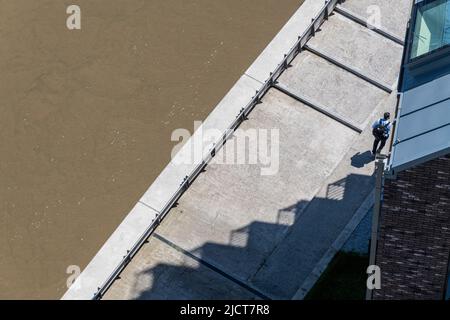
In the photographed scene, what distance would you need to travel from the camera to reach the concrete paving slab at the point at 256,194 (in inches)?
1439

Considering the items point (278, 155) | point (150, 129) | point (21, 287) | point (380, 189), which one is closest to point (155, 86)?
point (150, 129)

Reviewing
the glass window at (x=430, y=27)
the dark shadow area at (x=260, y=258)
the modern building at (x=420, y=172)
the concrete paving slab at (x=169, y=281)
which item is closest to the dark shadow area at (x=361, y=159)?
the dark shadow area at (x=260, y=258)

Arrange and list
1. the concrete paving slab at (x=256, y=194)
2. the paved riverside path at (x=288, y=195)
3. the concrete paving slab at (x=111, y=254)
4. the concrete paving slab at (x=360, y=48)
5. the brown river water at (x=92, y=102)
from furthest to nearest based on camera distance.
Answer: the concrete paving slab at (x=360, y=48) < the brown river water at (x=92, y=102) < the concrete paving slab at (x=256, y=194) < the paved riverside path at (x=288, y=195) < the concrete paving slab at (x=111, y=254)

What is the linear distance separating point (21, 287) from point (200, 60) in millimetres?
10478

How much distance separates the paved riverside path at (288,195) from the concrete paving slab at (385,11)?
0.18 m

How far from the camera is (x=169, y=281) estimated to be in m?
35.8

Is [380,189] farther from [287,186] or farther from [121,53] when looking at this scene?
[121,53]

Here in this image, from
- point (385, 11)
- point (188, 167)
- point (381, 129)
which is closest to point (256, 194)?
point (188, 167)

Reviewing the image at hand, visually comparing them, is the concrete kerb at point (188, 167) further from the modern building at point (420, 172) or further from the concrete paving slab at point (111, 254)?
the modern building at point (420, 172)

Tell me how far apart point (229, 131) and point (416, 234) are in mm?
10266

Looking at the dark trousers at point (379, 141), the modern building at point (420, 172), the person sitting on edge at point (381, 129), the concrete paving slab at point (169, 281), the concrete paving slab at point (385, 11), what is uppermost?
the concrete paving slab at point (385, 11)

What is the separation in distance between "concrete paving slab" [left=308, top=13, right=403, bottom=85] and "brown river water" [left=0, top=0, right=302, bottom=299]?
1.62 meters

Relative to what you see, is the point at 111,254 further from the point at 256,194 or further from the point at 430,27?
the point at 430,27

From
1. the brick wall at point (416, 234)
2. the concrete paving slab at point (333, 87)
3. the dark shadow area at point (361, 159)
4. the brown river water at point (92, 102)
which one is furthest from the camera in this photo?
the concrete paving slab at point (333, 87)
